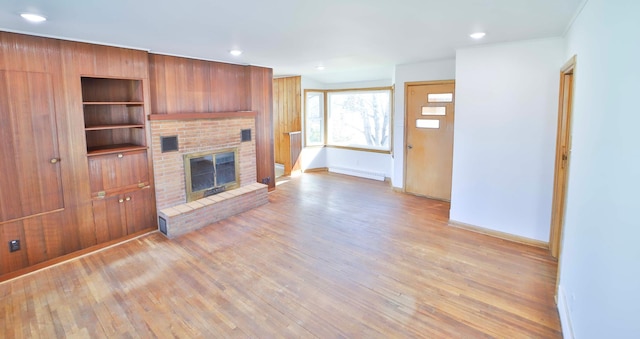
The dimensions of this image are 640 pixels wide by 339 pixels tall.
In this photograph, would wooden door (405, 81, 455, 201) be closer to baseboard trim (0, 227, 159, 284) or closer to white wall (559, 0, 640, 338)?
white wall (559, 0, 640, 338)

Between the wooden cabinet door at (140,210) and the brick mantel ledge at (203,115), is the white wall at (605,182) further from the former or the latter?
the wooden cabinet door at (140,210)

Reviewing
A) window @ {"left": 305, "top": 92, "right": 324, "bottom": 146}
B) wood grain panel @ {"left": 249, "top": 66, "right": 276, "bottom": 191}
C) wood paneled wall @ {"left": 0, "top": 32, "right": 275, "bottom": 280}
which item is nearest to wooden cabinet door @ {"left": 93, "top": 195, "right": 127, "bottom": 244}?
wood paneled wall @ {"left": 0, "top": 32, "right": 275, "bottom": 280}

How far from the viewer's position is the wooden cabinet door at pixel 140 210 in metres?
4.07

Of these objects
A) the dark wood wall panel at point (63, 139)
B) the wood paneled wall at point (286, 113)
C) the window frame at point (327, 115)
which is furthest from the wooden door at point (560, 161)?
the wood paneled wall at point (286, 113)

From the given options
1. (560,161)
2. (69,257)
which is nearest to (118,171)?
(69,257)

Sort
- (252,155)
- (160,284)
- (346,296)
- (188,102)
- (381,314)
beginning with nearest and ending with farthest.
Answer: (381,314) < (346,296) < (160,284) < (188,102) < (252,155)

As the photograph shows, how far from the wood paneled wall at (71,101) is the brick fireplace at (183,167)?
317mm

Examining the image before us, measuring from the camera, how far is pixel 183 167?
15.0ft

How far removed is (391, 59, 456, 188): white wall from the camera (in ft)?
17.0

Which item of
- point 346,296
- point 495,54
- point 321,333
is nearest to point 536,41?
point 495,54

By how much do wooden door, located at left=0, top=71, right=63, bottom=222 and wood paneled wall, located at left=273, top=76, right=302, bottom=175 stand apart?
4.35 m

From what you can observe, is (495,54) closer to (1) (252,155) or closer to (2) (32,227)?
(1) (252,155)

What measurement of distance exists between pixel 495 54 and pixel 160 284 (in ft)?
14.0

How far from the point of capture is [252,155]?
5.60 meters
